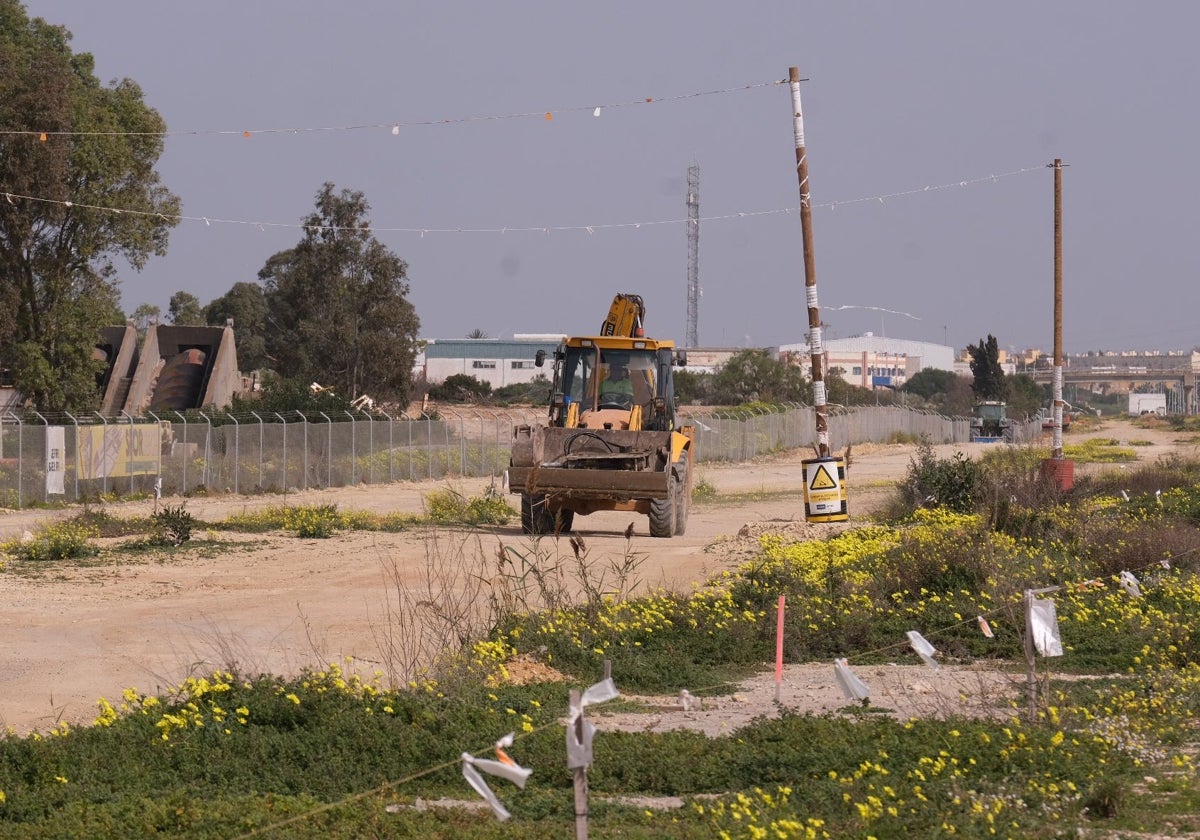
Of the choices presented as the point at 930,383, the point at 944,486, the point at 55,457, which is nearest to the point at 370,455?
the point at 55,457

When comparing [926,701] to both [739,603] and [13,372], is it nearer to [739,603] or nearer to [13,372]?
[739,603]

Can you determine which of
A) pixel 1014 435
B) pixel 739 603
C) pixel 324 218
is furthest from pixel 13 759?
pixel 1014 435

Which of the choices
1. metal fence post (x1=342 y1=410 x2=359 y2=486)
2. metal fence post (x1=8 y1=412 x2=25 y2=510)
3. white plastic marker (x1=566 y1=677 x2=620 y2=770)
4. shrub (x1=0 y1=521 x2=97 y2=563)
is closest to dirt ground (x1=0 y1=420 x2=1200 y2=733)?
shrub (x1=0 y1=521 x2=97 y2=563)

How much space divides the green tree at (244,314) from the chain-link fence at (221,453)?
50.6 meters

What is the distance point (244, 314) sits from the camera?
103688mm

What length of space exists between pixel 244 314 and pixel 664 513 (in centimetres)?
8482

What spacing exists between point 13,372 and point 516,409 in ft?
106

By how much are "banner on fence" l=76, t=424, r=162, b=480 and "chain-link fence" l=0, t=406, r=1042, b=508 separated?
0.9 inches

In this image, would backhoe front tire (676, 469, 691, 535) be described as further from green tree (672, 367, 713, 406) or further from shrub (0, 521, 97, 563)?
green tree (672, 367, 713, 406)

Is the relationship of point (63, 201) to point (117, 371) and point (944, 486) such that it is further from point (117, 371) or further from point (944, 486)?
point (944, 486)

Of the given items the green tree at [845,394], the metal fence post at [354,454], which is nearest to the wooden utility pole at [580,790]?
the metal fence post at [354,454]

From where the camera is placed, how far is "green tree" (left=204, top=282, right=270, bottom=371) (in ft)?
322

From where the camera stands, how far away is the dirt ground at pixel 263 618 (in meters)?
10.2

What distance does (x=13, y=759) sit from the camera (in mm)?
7867
